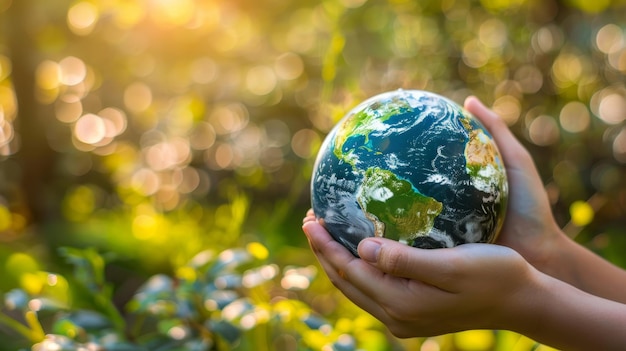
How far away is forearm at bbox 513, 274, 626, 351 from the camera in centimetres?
167

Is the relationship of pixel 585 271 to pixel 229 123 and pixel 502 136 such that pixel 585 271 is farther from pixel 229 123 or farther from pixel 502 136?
pixel 229 123

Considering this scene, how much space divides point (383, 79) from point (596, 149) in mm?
1475

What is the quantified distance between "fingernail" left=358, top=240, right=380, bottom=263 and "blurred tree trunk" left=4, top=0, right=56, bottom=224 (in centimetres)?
424

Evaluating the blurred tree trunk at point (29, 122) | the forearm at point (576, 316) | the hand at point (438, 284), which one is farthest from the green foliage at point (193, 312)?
the blurred tree trunk at point (29, 122)

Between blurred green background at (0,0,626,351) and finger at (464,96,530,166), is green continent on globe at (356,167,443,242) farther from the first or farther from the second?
finger at (464,96,530,166)

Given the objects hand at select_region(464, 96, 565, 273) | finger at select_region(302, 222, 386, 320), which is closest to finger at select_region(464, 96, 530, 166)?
hand at select_region(464, 96, 565, 273)

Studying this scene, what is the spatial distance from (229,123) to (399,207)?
3852 millimetres

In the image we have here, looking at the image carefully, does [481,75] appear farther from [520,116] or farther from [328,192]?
[328,192]

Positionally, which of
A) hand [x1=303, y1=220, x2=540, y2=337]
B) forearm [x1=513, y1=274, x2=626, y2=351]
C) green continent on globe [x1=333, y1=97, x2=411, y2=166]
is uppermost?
green continent on globe [x1=333, y1=97, x2=411, y2=166]

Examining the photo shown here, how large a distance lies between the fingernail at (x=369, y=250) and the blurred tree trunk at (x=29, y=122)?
13.9 feet

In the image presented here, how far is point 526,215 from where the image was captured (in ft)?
7.02

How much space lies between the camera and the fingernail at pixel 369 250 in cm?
163

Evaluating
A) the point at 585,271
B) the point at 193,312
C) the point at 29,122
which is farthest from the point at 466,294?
the point at 29,122

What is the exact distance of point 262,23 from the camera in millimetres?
5195
